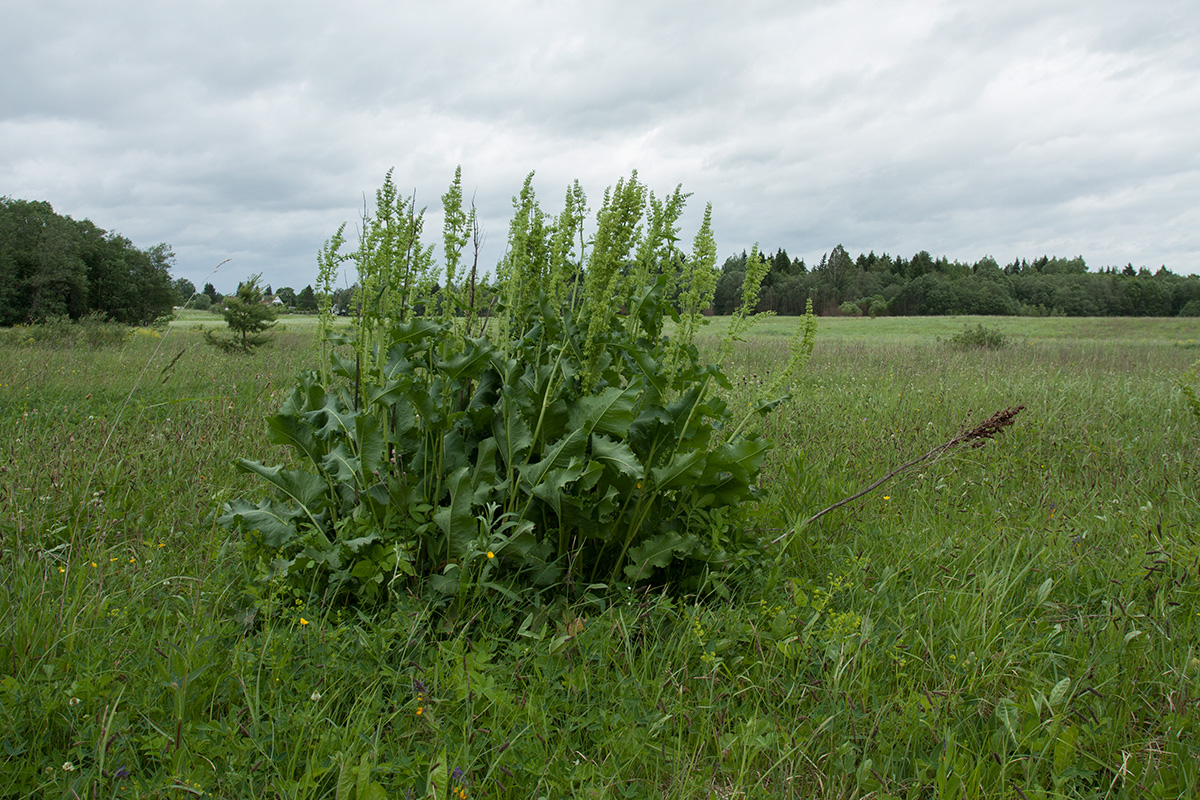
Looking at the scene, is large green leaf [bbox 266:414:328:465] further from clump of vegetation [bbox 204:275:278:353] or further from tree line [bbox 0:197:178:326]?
tree line [bbox 0:197:178:326]

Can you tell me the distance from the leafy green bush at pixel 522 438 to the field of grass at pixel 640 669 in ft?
0.64

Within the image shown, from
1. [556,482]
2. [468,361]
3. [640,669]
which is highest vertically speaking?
[468,361]

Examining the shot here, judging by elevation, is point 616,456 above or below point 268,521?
above

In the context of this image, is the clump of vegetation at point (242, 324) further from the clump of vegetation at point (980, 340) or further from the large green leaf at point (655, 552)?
the clump of vegetation at point (980, 340)

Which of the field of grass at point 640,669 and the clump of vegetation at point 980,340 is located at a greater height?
the clump of vegetation at point 980,340

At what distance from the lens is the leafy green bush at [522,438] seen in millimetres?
2346

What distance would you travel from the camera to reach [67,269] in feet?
98.8

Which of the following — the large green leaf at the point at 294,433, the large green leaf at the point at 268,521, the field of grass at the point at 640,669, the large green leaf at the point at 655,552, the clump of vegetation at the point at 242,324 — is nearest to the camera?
the field of grass at the point at 640,669

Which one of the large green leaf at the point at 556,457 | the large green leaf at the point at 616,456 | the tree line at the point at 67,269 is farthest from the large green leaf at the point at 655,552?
the tree line at the point at 67,269

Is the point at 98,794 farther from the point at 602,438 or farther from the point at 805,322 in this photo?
the point at 805,322

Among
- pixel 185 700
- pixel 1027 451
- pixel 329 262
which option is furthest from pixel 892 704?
pixel 1027 451

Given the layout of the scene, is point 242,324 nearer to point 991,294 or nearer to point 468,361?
point 468,361

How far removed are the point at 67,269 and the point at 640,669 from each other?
38691mm

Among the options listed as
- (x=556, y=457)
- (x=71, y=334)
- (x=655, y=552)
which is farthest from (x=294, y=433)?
(x=71, y=334)
